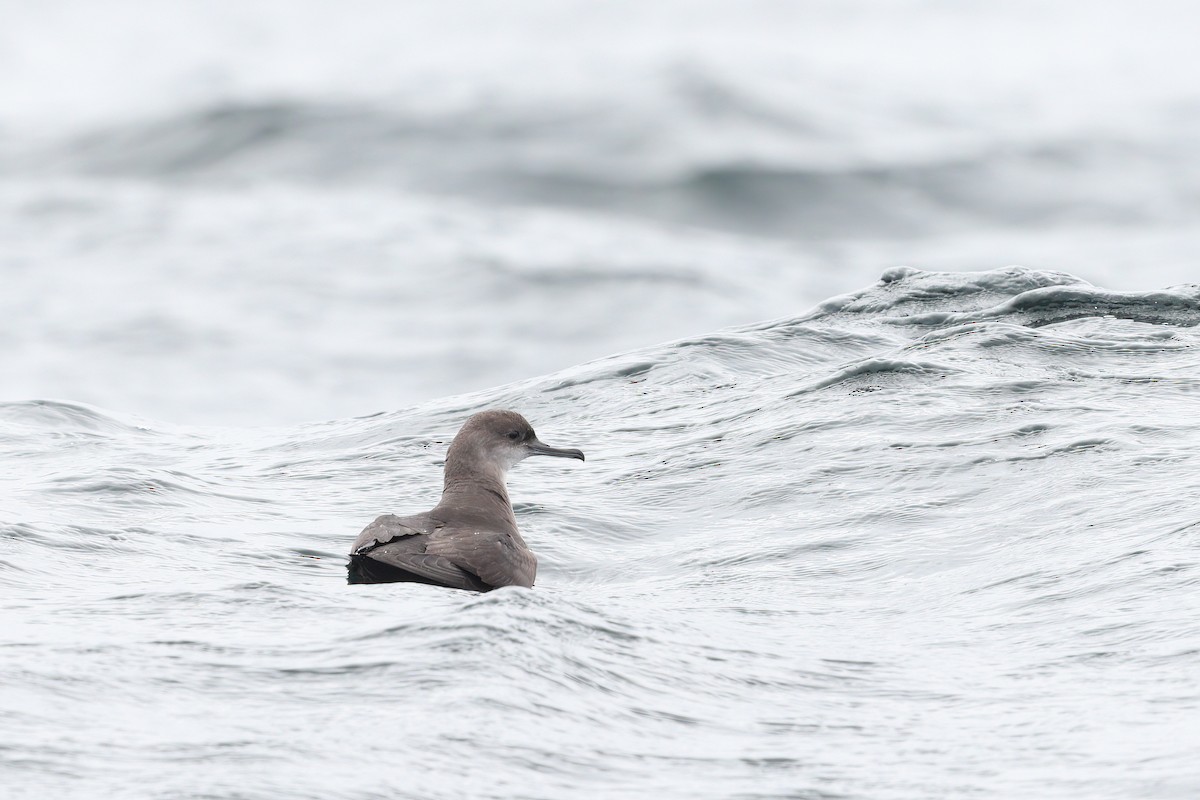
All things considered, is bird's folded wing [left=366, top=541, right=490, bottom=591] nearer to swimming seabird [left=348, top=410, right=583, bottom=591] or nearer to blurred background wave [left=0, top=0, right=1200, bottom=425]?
swimming seabird [left=348, top=410, right=583, bottom=591]

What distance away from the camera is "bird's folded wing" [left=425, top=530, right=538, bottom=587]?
273 inches

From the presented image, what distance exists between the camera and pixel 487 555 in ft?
23.0

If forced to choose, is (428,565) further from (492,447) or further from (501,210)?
(501,210)

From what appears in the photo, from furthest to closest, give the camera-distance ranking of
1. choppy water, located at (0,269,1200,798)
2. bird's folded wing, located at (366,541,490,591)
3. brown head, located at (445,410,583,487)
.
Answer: brown head, located at (445,410,583,487), bird's folded wing, located at (366,541,490,591), choppy water, located at (0,269,1200,798)

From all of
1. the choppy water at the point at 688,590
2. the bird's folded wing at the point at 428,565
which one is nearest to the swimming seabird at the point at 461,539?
the bird's folded wing at the point at 428,565

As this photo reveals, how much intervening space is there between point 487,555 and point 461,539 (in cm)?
18

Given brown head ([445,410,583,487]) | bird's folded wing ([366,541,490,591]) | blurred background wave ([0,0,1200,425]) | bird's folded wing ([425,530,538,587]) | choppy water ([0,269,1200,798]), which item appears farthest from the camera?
blurred background wave ([0,0,1200,425])

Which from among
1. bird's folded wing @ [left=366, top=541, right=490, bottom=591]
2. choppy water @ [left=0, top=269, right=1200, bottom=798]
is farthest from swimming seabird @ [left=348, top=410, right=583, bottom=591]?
choppy water @ [left=0, top=269, right=1200, bottom=798]

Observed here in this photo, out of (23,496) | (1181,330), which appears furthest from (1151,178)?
(23,496)

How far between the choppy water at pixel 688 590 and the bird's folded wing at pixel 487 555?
0.29 metres

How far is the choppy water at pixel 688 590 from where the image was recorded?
471cm

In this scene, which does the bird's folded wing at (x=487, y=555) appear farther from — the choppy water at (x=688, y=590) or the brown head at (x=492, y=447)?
the brown head at (x=492, y=447)

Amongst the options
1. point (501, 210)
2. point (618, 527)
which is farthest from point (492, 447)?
point (501, 210)

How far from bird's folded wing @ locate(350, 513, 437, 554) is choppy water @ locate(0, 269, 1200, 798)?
31 cm
